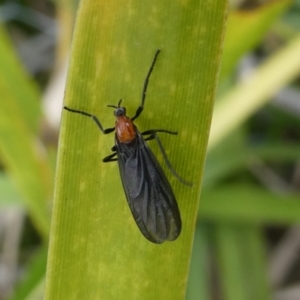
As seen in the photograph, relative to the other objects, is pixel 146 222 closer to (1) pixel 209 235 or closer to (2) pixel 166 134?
(2) pixel 166 134

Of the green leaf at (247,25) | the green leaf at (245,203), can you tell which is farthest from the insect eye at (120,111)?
the green leaf at (245,203)

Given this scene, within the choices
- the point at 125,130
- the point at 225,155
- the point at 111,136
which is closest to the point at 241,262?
the point at 225,155

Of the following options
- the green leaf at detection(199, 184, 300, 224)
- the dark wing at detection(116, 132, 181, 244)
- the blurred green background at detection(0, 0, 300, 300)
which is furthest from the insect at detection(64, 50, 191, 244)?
the green leaf at detection(199, 184, 300, 224)

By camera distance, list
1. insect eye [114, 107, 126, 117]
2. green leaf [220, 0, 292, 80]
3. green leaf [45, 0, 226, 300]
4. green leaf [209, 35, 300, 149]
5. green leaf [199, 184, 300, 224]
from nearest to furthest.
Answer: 1. green leaf [45, 0, 226, 300]
2. insect eye [114, 107, 126, 117]
3. green leaf [220, 0, 292, 80]
4. green leaf [209, 35, 300, 149]
5. green leaf [199, 184, 300, 224]

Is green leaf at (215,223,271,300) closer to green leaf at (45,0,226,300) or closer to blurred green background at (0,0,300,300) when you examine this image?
blurred green background at (0,0,300,300)

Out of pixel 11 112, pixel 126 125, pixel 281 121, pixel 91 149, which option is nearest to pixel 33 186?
pixel 11 112

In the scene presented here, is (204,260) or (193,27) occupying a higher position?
(193,27)

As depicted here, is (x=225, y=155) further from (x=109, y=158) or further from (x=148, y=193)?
(x=109, y=158)

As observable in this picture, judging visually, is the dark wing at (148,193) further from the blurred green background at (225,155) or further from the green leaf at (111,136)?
the blurred green background at (225,155)
